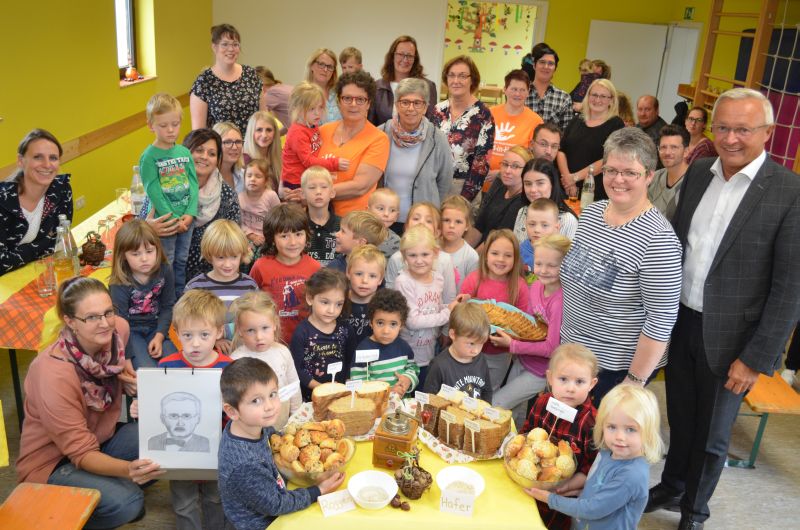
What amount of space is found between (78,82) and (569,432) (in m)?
5.46

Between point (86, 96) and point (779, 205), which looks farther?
point (86, 96)

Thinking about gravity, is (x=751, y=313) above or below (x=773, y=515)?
above

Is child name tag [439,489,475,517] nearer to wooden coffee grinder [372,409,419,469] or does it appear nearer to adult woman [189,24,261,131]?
wooden coffee grinder [372,409,419,469]

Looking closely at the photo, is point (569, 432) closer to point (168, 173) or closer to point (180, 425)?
point (180, 425)

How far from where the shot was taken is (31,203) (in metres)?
3.41

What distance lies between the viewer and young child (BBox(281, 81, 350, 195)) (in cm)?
384

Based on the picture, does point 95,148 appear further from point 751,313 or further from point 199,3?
point 751,313

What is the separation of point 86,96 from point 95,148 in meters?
0.49

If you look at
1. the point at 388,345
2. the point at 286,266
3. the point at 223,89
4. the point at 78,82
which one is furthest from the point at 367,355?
the point at 78,82

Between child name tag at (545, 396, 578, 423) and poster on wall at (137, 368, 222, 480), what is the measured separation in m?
1.17

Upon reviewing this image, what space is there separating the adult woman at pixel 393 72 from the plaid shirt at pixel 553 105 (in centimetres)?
118

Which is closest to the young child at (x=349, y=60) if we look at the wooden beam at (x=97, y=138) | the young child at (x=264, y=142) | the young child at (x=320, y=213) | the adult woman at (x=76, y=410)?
the young child at (x=264, y=142)

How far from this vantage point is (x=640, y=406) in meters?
2.09

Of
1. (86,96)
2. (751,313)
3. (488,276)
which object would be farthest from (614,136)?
(86,96)
